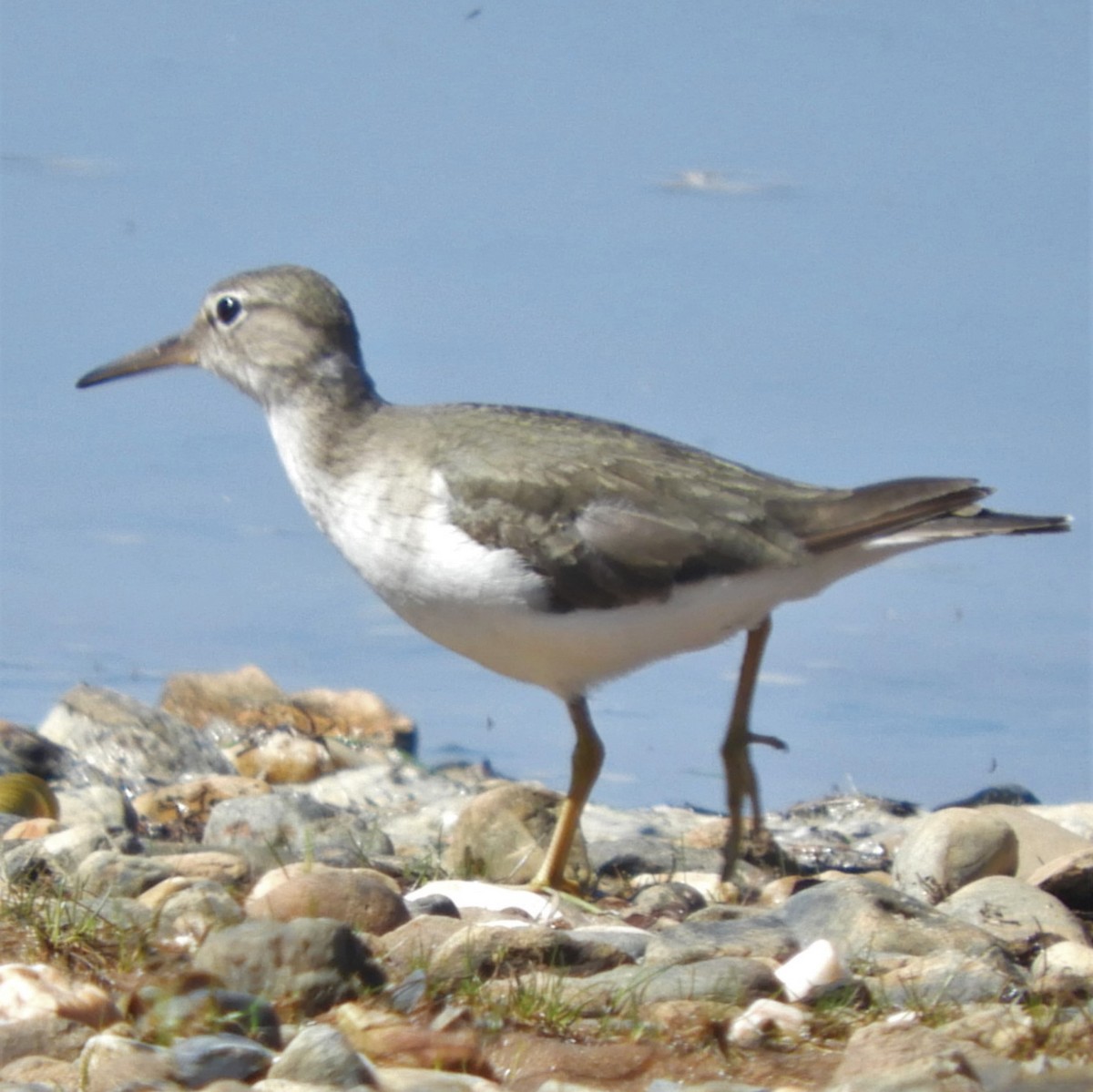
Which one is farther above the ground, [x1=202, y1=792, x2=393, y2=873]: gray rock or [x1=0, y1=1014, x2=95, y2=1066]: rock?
[x1=202, y1=792, x2=393, y2=873]: gray rock

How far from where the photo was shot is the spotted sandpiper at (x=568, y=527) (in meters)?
6.73

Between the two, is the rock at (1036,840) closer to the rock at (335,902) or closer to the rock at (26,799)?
the rock at (335,902)

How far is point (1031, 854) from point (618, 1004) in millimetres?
3225

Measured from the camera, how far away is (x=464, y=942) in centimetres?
490

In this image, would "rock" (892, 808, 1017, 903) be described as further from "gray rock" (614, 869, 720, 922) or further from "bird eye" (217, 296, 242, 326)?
"bird eye" (217, 296, 242, 326)

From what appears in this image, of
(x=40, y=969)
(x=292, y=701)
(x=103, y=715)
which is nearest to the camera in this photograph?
(x=40, y=969)

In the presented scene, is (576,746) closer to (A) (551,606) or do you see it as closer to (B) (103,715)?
(A) (551,606)

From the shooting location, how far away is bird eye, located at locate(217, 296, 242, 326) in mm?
7867

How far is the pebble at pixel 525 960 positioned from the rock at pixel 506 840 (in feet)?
0.04

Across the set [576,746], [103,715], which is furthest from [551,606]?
[103,715]

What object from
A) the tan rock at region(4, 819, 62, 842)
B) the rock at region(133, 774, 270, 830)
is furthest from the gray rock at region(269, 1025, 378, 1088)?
the rock at region(133, 774, 270, 830)

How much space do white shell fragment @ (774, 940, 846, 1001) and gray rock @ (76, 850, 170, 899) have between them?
2.07m

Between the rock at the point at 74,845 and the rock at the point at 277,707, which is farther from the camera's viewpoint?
the rock at the point at 277,707

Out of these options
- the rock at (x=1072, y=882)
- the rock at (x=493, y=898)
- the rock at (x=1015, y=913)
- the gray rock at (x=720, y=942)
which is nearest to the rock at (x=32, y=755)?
the rock at (x=493, y=898)
